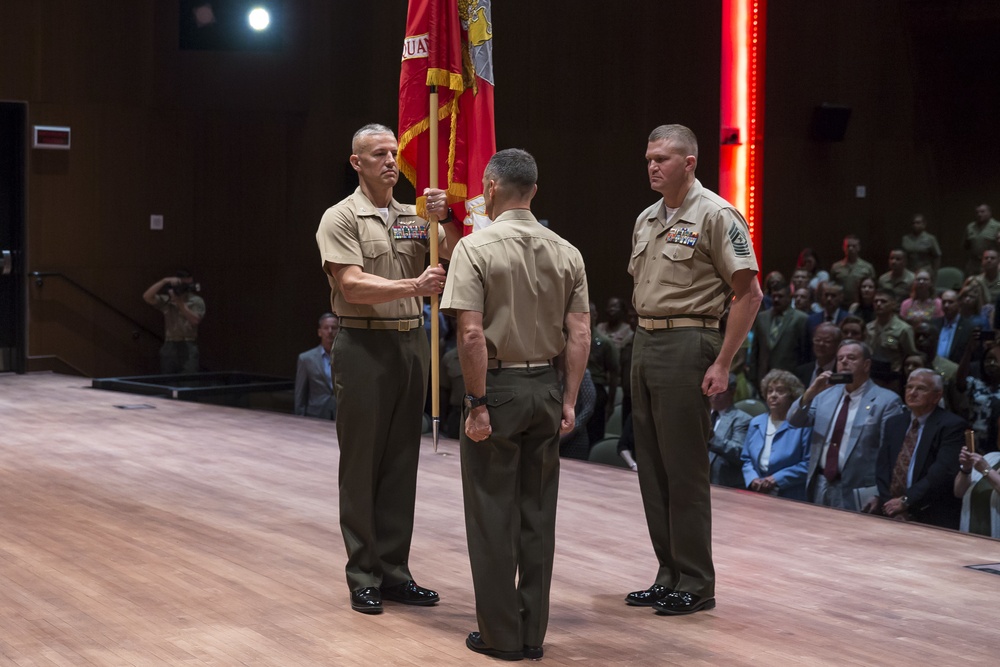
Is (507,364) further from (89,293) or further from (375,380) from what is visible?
(89,293)

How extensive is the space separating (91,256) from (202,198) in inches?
45.8

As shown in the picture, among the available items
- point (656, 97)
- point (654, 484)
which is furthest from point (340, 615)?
point (656, 97)

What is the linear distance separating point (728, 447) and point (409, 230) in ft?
8.17

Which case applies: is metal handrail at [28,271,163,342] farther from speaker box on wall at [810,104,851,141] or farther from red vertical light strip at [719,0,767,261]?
speaker box on wall at [810,104,851,141]

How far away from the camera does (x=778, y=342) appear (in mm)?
8164

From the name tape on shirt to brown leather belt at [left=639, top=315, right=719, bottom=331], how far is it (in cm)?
22

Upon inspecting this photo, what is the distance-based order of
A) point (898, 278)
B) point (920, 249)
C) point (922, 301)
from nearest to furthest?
point (922, 301), point (898, 278), point (920, 249)

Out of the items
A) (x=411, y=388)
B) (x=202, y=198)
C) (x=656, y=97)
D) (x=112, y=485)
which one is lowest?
(x=112, y=485)

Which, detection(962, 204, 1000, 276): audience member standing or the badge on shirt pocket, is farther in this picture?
detection(962, 204, 1000, 276): audience member standing

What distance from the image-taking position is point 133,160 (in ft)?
36.9

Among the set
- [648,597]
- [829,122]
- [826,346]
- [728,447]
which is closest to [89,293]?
[826,346]

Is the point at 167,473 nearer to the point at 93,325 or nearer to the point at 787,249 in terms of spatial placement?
the point at 93,325

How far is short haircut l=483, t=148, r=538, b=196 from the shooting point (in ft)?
10.7

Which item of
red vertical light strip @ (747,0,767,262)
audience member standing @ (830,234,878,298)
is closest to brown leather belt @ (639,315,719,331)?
red vertical light strip @ (747,0,767,262)
